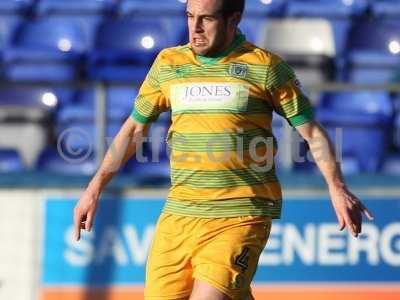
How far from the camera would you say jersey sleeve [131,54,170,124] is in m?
4.93

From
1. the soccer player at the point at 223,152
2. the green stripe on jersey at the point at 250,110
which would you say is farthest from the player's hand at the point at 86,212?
the green stripe on jersey at the point at 250,110

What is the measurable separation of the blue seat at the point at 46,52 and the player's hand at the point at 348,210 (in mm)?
5574

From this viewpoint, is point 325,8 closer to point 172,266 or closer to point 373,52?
point 373,52

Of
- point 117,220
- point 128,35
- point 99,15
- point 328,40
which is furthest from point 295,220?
point 99,15

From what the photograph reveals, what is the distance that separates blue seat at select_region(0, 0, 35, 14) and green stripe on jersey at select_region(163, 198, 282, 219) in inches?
272

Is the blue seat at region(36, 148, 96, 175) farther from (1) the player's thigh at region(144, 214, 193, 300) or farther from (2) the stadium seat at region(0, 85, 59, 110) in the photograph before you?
(1) the player's thigh at region(144, 214, 193, 300)

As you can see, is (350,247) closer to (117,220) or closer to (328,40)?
(117,220)

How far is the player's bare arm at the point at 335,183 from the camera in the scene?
14.9 ft

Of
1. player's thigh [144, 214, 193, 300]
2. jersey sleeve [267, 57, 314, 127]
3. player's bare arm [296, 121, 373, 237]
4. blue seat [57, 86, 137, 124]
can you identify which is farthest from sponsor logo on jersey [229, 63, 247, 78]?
blue seat [57, 86, 137, 124]

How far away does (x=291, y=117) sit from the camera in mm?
4770

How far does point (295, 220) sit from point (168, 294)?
2304 millimetres

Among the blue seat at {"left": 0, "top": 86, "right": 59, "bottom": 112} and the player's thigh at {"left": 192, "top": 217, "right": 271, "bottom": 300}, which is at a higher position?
the blue seat at {"left": 0, "top": 86, "right": 59, "bottom": 112}

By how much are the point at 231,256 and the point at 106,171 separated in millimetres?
783

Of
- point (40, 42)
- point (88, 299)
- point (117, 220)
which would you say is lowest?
point (88, 299)
